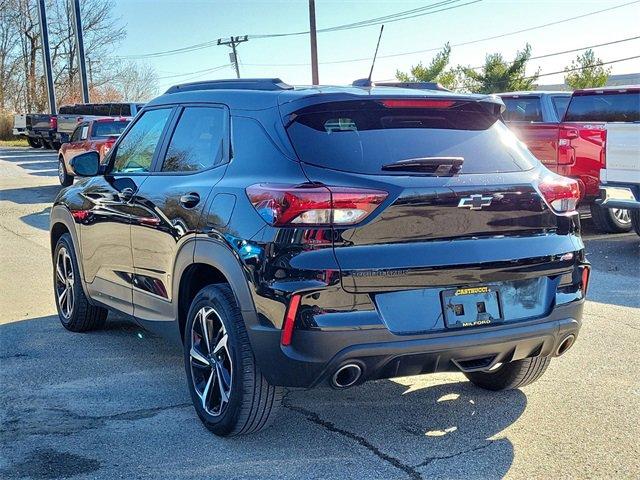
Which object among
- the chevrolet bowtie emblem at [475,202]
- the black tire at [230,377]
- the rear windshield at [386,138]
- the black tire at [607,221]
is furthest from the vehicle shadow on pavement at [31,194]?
the chevrolet bowtie emblem at [475,202]

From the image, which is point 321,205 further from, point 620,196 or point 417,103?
point 620,196

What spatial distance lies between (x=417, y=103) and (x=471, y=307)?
1.06 meters

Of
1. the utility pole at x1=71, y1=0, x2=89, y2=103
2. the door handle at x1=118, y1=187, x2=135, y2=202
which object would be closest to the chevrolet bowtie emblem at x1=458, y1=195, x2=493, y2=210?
the door handle at x1=118, y1=187, x2=135, y2=202

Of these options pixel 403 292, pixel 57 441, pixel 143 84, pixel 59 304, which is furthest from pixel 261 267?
pixel 143 84

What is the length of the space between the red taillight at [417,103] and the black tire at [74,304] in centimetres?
314

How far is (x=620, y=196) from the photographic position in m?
9.25

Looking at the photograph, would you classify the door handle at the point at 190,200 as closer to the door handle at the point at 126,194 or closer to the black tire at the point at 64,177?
the door handle at the point at 126,194

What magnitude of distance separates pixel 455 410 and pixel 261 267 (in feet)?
5.17

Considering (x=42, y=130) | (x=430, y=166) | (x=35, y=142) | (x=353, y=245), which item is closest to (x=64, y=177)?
(x=430, y=166)

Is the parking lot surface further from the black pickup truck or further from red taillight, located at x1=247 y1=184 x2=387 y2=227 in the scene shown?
the black pickup truck

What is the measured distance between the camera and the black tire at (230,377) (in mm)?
3688

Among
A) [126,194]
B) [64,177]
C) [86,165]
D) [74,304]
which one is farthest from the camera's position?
[64,177]

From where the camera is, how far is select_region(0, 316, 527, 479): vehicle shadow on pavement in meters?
3.64

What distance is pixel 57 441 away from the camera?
397cm
